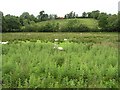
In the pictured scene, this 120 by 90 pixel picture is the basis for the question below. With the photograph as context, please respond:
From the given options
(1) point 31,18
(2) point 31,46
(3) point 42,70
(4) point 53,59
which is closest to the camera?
(3) point 42,70

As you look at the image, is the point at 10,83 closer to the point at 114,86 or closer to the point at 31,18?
the point at 114,86

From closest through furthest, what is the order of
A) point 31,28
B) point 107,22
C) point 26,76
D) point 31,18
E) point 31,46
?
1. point 26,76
2. point 31,46
3. point 31,28
4. point 107,22
5. point 31,18

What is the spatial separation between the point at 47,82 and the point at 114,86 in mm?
1905

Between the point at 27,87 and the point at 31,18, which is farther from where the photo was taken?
the point at 31,18

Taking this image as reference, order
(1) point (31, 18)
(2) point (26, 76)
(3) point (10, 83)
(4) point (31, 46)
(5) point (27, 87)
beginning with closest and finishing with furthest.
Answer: (5) point (27, 87)
(3) point (10, 83)
(2) point (26, 76)
(4) point (31, 46)
(1) point (31, 18)

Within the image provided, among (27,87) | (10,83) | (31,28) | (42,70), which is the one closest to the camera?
(27,87)

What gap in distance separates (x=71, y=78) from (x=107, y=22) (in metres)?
79.0

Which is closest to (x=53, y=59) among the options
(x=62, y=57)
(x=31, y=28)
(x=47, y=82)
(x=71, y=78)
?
(x=62, y=57)

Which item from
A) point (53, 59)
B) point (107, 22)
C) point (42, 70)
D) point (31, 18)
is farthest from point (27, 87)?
Result: point (31, 18)

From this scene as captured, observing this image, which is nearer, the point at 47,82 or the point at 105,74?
the point at 47,82

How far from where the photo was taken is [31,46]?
1591cm

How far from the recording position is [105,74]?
9.05m

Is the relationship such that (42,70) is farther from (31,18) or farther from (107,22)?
(31,18)

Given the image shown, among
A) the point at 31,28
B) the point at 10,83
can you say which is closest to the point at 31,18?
the point at 31,28
